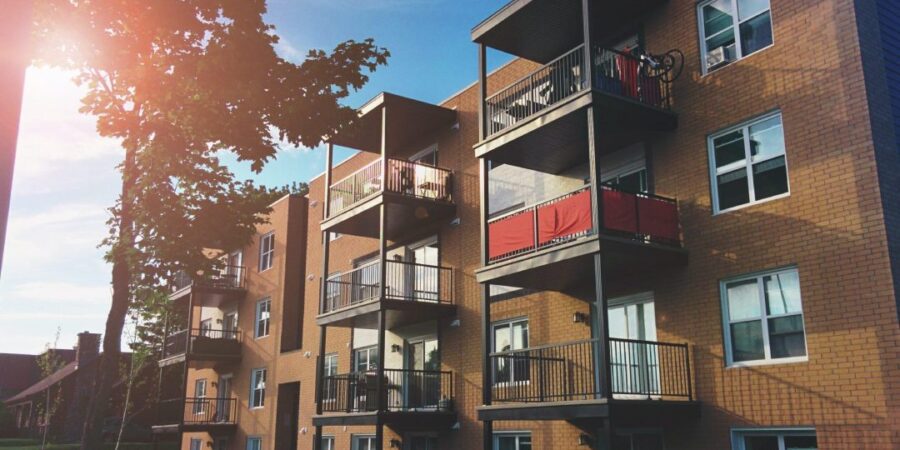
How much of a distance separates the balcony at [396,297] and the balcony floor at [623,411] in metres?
6.40

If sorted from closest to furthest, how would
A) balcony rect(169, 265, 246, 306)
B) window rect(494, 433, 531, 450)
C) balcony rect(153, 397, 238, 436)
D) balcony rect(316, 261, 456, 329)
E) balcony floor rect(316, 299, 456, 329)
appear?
window rect(494, 433, 531, 450)
balcony floor rect(316, 299, 456, 329)
balcony rect(316, 261, 456, 329)
balcony rect(153, 397, 238, 436)
balcony rect(169, 265, 246, 306)

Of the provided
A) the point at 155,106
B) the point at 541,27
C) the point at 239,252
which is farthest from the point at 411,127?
the point at 239,252

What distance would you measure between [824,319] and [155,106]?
35.7ft

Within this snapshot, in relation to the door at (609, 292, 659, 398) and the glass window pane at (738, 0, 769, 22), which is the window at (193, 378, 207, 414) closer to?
the door at (609, 292, 659, 398)

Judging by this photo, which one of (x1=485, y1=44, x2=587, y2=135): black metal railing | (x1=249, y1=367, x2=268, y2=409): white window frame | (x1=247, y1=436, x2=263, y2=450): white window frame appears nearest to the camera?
(x1=485, y1=44, x2=587, y2=135): black metal railing

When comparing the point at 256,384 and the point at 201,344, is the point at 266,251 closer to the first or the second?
the point at 201,344

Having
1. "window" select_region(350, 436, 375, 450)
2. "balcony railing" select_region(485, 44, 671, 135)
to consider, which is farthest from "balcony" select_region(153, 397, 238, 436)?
"balcony railing" select_region(485, 44, 671, 135)

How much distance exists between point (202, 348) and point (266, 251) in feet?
16.2

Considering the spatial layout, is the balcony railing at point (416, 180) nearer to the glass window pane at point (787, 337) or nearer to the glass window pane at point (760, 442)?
the glass window pane at point (787, 337)

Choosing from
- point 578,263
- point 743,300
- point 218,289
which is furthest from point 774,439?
point 218,289

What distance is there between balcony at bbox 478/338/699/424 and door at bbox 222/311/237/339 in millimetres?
20936

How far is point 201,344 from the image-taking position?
33469mm

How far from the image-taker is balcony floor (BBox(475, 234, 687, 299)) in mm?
13500

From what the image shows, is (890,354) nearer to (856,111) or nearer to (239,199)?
(856,111)
